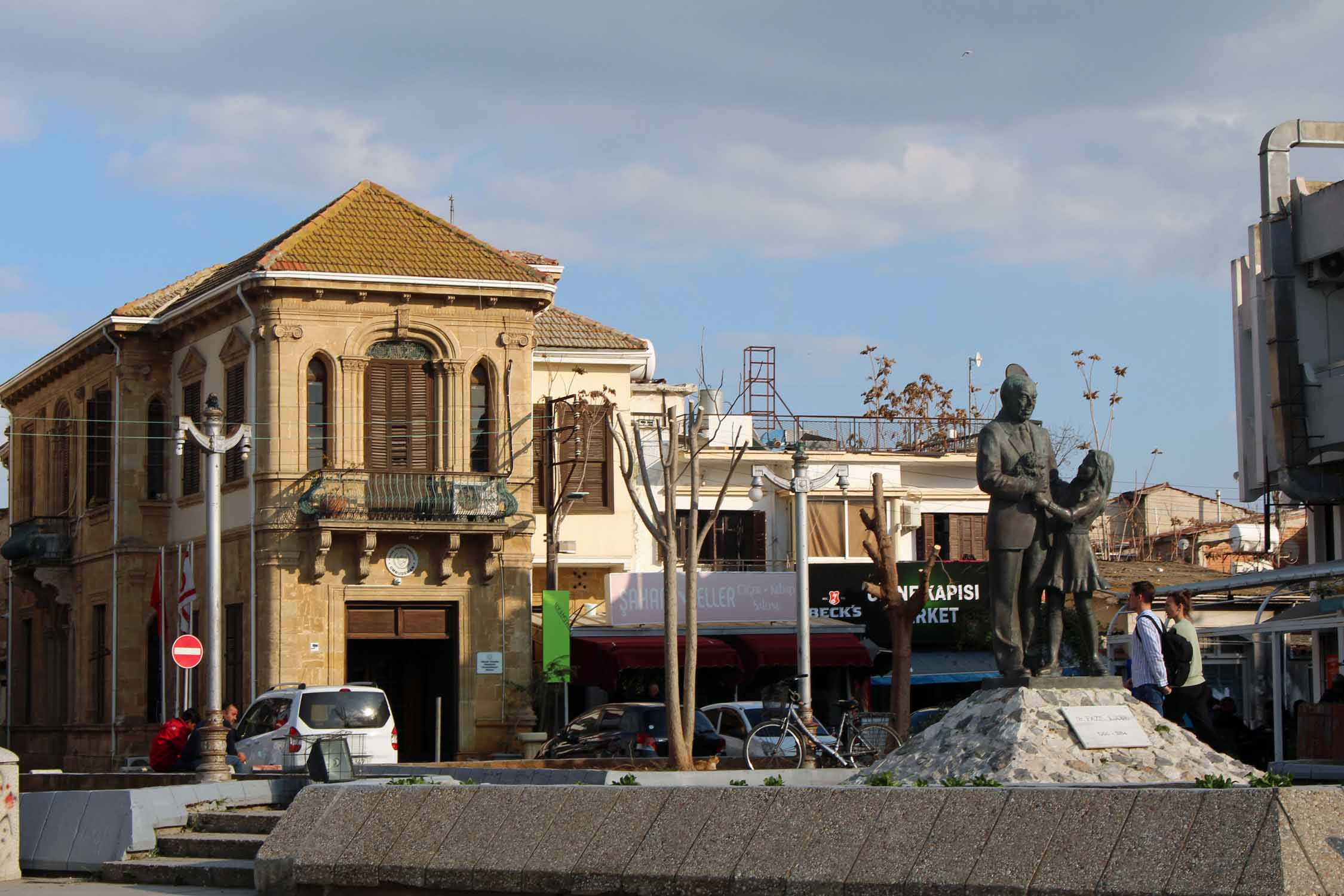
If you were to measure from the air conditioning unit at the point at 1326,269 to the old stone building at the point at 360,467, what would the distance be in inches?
541

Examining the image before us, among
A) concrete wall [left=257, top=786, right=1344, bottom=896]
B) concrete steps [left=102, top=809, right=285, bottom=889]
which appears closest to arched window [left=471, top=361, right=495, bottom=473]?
concrete steps [left=102, top=809, right=285, bottom=889]

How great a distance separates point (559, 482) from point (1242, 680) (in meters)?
14.2

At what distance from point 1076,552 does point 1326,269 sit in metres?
17.6

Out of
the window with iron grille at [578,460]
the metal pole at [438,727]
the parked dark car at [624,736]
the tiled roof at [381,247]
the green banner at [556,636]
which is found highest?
the tiled roof at [381,247]

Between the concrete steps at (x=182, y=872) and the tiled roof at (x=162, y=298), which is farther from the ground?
the tiled roof at (x=162, y=298)

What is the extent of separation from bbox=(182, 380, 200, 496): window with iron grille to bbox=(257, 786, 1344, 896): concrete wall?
968 inches

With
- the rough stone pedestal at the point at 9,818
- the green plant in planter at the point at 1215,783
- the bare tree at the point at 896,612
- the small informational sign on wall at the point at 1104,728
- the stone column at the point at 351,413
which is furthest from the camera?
the stone column at the point at 351,413

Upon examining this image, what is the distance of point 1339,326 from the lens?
2964 cm

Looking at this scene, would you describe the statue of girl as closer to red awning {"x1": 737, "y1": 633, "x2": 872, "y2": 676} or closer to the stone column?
the stone column

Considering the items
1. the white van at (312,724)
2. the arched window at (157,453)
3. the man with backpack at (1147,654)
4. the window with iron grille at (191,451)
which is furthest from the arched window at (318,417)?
the man with backpack at (1147,654)

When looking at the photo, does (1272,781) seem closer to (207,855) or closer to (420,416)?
(207,855)

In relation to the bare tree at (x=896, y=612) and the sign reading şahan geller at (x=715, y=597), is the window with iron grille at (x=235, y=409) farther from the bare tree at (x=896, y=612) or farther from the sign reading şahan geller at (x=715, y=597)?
the bare tree at (x=896, y=612)

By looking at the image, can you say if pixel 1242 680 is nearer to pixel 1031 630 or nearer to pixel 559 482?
pixel 559 482

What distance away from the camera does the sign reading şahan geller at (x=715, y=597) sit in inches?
1395
